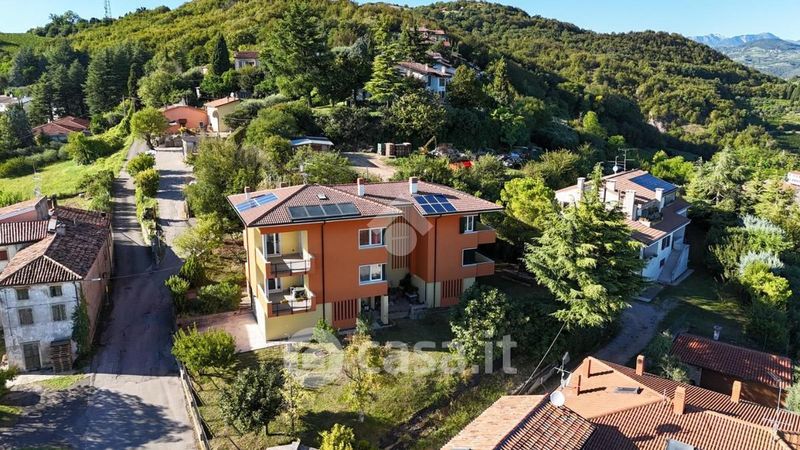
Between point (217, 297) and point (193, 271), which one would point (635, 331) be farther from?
point (193, 271)

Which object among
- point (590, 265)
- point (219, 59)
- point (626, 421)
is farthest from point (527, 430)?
point (219, 59)

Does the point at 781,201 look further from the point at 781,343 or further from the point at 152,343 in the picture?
the point at 152,343

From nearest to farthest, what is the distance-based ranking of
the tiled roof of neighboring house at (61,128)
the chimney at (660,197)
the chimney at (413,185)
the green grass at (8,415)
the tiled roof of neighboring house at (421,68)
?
the green grass at (8,415), the chimney at (413,185), the chimney at (660,197), the tiled roof of neighboring house at (421,68), the tiled roof of neighboring house at (61,128)

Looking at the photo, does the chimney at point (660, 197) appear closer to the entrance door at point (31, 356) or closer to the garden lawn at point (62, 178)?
the entrance door at point (31, 356)

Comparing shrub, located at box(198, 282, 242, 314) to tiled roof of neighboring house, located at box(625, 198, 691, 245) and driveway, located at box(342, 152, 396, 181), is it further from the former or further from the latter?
tiled roof of neighboring house, located at box(625, 198, 691, 245)

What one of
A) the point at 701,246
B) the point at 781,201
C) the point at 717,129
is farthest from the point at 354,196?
the point at 717,129

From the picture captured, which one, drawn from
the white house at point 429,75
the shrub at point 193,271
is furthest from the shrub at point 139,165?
the white house at point 429,75
